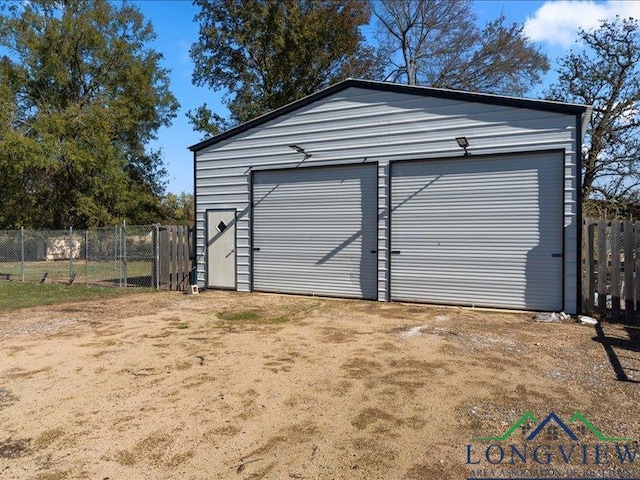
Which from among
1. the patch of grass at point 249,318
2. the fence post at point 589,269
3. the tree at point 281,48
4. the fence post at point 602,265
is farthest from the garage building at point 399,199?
the tree at point 281,48

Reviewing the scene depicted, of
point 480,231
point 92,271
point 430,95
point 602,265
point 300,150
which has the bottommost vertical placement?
point 92,271

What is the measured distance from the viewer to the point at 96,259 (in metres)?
15.9

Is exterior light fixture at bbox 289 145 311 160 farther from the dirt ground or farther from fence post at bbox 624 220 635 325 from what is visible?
fence post at bbox 624 220 635 325

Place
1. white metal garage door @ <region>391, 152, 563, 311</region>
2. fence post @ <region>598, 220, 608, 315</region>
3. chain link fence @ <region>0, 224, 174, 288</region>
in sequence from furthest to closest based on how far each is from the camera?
1. chain link fence @ <region>0, 224, 174, 288</region>
2. white metal garage door @ <region>391, 152, 563, 311</region>
3. fence post @ <region>598, 220, 608, 315</region>

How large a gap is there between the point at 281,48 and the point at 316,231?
61.1ft

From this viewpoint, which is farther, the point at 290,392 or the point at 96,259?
the point at 96,259

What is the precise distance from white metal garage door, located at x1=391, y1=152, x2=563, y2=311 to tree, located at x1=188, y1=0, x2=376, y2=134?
1837cm

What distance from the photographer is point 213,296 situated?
1091cm

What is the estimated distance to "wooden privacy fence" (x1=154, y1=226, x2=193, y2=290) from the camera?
1238 cm

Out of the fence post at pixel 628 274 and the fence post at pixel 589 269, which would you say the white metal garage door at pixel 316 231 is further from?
the fence post at pixel 628 274

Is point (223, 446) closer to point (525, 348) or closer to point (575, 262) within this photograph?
point (525, 348)

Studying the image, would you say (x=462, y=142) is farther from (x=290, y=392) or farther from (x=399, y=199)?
(x=290, y=392)

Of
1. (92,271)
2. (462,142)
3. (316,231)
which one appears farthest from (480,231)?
(92,271)

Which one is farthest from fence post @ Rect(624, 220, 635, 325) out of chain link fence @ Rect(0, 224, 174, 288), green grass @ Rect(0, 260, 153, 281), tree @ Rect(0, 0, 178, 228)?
tree @ Rect(0, 0, 178, 228)
